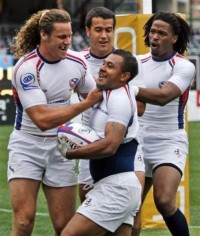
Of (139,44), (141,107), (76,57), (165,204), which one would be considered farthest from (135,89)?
(139,44)

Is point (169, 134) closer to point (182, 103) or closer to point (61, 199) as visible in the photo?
point (182, 103)

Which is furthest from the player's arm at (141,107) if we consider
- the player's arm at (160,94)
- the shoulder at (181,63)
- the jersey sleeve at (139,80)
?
the shoulder at (181,63)

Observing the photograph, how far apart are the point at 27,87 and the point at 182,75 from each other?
5.27 feet

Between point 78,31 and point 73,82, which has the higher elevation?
point 73,82

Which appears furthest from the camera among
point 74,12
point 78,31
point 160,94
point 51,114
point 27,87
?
point 74,12

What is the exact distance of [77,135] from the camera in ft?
23.2

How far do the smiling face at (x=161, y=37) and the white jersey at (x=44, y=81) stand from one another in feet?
2.83

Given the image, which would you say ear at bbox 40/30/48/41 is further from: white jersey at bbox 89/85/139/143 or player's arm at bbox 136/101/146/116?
player's arm at bbox 136/101/146/116

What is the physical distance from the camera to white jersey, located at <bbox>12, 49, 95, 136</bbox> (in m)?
7.70

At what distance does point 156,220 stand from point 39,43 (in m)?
3.29

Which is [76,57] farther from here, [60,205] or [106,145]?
[106,145]

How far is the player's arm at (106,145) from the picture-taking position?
22.8 feet

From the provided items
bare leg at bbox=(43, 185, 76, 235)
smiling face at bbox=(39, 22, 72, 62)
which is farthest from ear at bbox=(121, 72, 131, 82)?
bare leg at bbox=(43, 185, 76, 235)

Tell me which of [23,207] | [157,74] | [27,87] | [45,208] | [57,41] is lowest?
[45,208]
